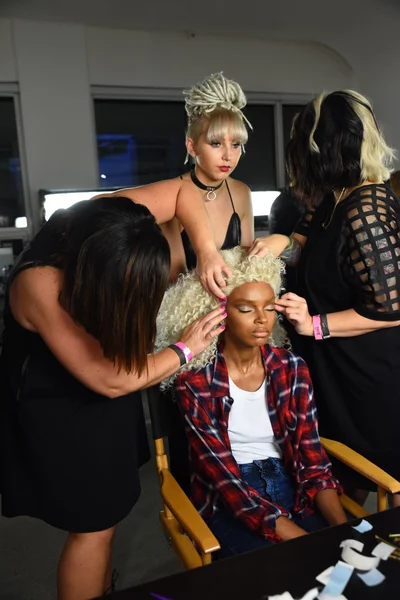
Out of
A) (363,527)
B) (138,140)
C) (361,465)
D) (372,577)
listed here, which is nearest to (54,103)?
(138,140)

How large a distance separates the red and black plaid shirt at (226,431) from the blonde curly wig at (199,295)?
0.34 feet

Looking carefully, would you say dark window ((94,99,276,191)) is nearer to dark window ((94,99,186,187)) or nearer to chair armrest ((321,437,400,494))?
dark window ((94,99,186,187))

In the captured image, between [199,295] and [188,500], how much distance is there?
60cm

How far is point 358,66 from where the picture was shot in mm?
5164

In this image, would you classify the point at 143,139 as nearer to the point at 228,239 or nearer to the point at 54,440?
the point at 228,239

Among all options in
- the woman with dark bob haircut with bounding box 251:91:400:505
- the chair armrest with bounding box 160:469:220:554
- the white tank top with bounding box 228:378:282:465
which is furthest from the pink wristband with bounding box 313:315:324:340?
the chair armrest with bounding box 160:469:220:554

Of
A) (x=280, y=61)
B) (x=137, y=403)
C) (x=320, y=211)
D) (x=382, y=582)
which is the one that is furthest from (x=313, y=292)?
(x=280, y=61)

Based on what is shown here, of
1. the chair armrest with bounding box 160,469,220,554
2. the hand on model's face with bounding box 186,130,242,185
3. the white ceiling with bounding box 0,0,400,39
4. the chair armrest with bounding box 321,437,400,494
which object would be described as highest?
the white ceiling with bounding box 0,0,400,39

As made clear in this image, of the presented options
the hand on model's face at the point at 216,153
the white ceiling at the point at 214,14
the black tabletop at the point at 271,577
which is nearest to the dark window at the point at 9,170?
the white ceiling at the point at 214,14

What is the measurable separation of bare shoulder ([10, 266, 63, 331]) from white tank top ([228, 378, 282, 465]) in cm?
68

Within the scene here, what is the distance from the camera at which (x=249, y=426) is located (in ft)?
5.30

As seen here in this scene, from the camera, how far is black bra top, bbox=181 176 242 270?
67.3 inches

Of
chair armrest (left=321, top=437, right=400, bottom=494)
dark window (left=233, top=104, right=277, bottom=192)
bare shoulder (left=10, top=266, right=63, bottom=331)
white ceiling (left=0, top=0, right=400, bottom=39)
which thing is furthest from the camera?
dark window (left=233, top=104, right=277, bottom=192)

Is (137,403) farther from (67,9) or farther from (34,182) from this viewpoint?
(67,9)
